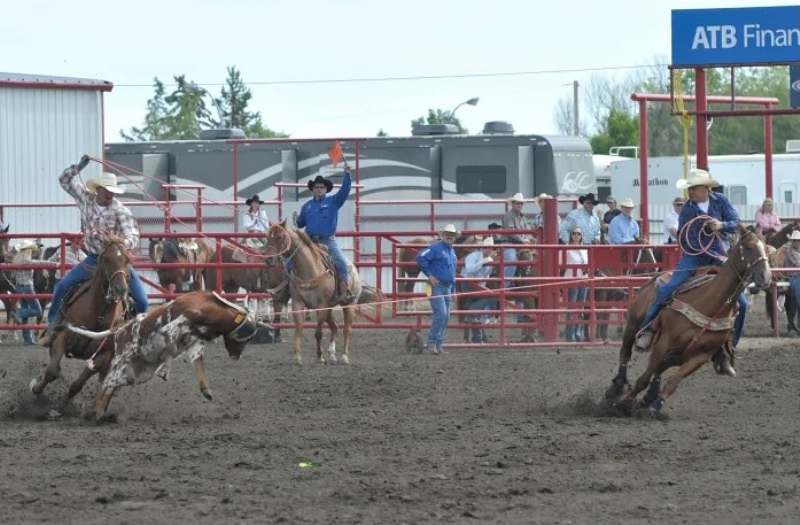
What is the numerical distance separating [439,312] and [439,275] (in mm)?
459

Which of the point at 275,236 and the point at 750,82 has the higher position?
the point at 750,82

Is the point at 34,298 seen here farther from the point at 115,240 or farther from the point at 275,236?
the point at 115,240

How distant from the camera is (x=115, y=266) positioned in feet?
34.2

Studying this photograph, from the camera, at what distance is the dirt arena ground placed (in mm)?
7160

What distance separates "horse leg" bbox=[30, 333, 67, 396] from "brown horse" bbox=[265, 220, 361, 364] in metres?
5.10

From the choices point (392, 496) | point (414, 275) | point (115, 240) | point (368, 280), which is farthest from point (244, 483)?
point (368, 280)

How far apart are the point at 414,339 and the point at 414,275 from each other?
11.0ft

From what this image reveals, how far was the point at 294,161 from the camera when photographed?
27609 millimetres

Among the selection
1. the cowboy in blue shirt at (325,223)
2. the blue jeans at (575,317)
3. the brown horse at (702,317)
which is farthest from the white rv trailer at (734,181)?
the brown horse at (702,317)

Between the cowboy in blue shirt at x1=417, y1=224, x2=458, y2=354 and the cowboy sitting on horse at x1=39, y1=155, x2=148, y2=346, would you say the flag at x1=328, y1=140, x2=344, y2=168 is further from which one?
the cowboy sitting on horse at x1=39, y1=155, x2=148, y2=346

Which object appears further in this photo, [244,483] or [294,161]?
[294,161]

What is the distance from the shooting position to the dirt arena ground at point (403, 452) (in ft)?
23.5

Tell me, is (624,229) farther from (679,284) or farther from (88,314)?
(88,314)

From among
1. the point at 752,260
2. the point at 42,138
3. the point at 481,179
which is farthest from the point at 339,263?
the point at 481,179
